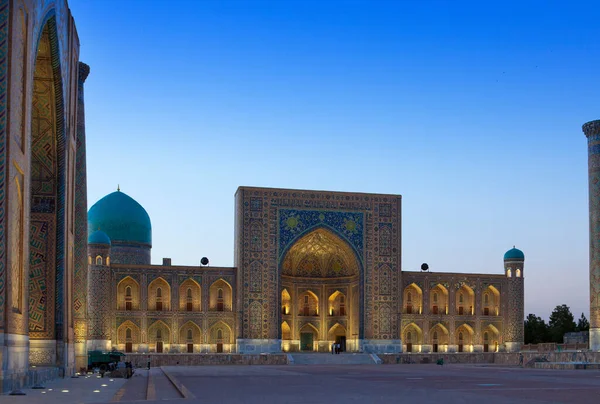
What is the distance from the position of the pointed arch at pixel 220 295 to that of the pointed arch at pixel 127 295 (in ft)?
10.2

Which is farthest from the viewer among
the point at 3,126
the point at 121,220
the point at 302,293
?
the point at 121,220

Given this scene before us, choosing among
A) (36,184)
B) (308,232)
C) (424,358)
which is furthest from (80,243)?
(424,358)

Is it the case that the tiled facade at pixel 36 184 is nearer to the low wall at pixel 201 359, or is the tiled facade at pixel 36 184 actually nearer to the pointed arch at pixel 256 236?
the low wall at pixel 201 359

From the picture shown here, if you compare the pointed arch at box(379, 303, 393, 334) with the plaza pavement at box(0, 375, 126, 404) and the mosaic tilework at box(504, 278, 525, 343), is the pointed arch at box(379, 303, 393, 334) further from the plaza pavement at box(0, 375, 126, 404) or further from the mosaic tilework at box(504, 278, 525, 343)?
the plaza pavement at box(0, 375, 126, 404)

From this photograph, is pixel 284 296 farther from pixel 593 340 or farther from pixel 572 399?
pixel 572 399

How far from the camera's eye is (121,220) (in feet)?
128

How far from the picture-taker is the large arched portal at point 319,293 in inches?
1416

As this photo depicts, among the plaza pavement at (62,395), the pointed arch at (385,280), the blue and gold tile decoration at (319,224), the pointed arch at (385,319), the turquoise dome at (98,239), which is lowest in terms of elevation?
the pointed arch at (385,319)

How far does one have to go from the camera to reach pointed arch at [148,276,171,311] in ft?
110

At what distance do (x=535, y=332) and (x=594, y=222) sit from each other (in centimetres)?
1907

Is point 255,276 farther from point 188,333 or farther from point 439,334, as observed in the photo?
point 439,334

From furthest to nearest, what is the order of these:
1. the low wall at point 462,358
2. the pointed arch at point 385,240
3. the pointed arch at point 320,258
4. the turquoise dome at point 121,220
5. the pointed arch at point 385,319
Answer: the turquoise dome at point 121,220, the pointed arch at point 320,258, the pointed arch at point 385,240, the pointed arch at point 385,319, the low wall at point 462,358

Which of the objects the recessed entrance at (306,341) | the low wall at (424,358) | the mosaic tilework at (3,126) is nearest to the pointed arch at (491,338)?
the low wall at (424,358)

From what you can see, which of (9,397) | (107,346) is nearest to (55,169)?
(9,397)
